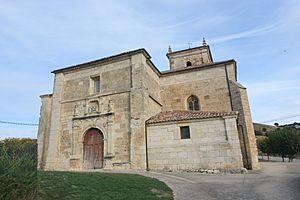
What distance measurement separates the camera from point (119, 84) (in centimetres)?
1570

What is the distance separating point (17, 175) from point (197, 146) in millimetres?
10069

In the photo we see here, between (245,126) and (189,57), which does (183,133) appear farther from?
(189,57)

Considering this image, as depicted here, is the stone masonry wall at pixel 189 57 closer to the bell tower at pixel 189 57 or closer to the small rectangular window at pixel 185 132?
the bell tower at pixel 189 57

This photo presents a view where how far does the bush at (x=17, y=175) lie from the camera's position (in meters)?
4.41

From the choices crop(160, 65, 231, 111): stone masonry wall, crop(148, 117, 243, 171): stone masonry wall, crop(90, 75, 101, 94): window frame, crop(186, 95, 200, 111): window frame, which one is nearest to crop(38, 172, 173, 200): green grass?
crop(148, 117, 243, 171): stone masonry wall

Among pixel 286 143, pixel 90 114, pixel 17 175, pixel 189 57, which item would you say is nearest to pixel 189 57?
pixel 189 57

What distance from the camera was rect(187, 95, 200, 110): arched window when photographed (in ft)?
60.3

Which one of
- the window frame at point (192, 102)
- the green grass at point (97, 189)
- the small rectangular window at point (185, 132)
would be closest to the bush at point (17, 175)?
the green grass at point (97, 189)

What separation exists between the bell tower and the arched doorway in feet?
42.0

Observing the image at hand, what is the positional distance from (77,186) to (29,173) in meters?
1.98

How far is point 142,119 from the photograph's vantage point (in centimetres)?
1406

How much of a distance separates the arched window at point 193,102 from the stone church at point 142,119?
0.08 metres

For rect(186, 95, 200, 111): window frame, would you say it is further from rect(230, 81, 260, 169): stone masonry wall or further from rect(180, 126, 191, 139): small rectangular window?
rect(180, 126, 191, 139): small rectangular window

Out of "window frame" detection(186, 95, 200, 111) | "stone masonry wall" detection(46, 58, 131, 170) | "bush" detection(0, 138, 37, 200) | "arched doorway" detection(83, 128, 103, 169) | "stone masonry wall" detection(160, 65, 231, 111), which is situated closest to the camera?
"bush" detection(0, 138, 37, 200)
